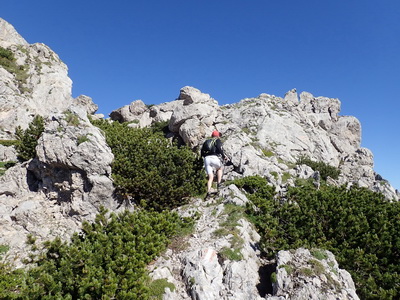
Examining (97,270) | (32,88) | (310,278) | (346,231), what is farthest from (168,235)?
(32,88)

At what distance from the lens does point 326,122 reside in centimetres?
4638

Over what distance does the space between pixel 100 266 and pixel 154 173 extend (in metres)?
7.00

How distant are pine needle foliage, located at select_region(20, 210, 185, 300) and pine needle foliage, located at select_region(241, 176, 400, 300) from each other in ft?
15.6

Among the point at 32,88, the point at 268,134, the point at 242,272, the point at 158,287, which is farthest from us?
the point at 32,88

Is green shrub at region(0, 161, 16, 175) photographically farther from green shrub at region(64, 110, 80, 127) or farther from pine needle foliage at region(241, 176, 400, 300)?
pine needle foliage at region(241, 176, 400, 300)

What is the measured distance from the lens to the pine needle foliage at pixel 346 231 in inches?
305

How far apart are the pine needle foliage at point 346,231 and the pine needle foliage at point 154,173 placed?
4005 mm

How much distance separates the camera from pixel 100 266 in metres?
6.21

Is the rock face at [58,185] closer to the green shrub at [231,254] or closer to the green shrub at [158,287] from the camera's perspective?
the green shrub at [158,287]

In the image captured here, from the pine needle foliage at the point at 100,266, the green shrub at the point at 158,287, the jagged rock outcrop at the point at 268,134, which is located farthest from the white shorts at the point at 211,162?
the green shrub at the point at 158,287

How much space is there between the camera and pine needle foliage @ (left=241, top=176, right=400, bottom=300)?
305 inches

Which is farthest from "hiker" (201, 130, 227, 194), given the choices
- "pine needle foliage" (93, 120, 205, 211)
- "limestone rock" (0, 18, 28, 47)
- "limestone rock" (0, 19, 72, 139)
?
"limestone rock" (0, 18, 28, 47)

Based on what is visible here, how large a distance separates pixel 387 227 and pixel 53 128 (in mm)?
17802

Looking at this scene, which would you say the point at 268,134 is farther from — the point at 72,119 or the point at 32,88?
the point at 32,88
